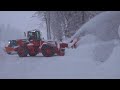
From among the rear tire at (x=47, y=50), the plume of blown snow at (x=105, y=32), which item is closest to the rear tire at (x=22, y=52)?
the rear tire at (x=47, y=50)

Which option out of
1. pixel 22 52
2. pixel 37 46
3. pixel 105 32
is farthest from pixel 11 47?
pixel 105 32

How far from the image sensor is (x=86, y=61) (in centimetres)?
336

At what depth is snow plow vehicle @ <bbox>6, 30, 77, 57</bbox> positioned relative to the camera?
3534 mm

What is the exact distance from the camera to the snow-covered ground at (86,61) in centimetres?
333

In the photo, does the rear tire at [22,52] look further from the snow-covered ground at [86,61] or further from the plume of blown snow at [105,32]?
the plume of blown snow at [105,32]

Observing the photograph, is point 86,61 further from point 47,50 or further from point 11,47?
point 11,47

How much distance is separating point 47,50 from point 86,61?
2.44 ft

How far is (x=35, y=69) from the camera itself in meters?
3.37

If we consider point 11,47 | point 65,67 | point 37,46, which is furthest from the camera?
point 37,46

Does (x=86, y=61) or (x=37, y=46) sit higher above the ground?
(x=37, y=46)

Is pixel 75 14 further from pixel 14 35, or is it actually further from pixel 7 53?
pixel 7 53

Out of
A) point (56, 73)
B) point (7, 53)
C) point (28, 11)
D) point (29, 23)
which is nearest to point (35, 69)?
point (56, 73)

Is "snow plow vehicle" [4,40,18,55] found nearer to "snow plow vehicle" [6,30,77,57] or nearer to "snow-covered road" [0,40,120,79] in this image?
"snow plow vehicle" [6,30,77,57]

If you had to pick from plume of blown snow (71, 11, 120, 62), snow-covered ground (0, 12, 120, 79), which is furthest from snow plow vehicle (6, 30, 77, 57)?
plume of blown snow (71, 11, 120, 62)
